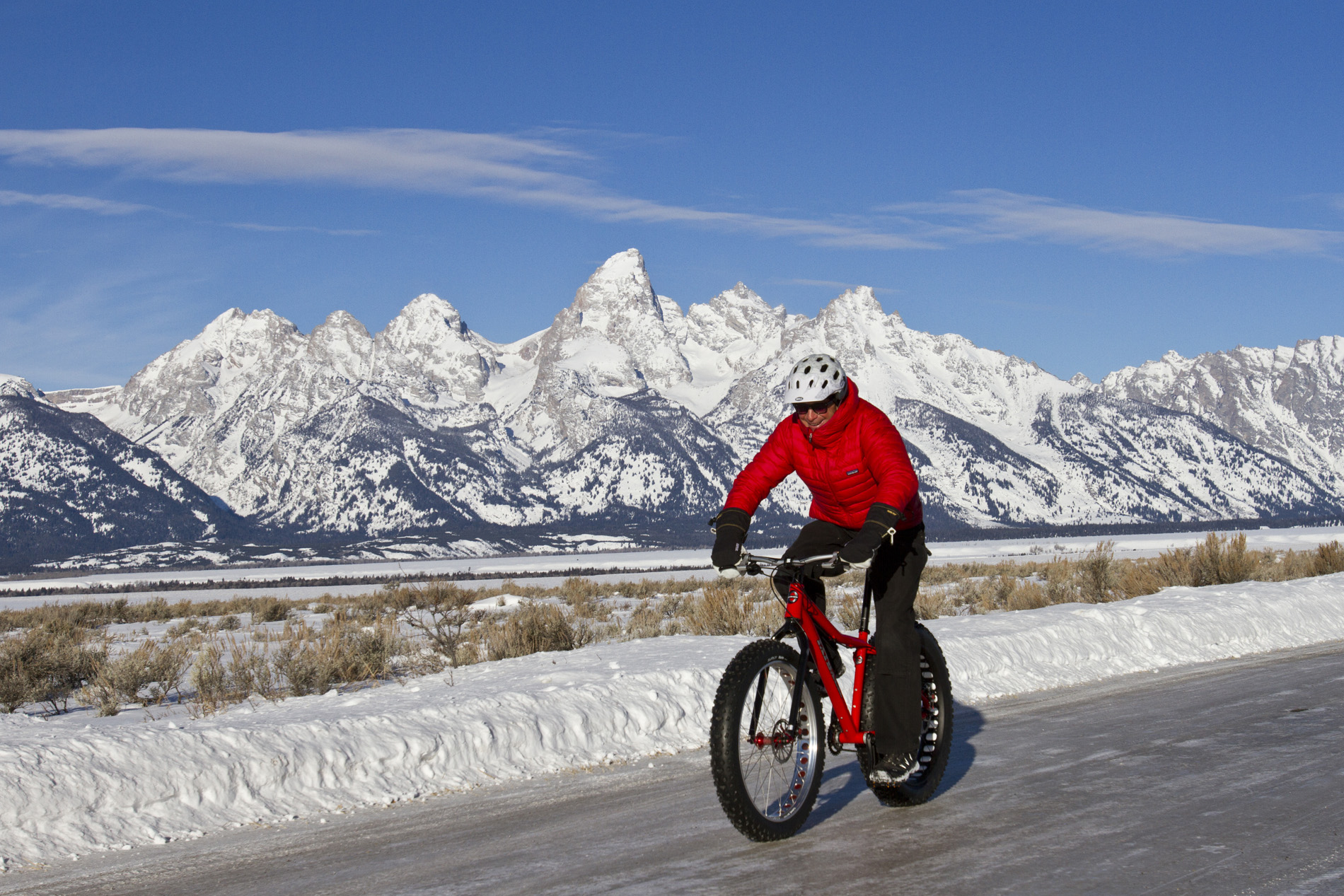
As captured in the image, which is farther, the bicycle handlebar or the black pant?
the black pant

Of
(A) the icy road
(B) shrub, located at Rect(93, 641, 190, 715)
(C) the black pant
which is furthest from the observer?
(B) shrub, located at Rect(93, 641, 190, 715)

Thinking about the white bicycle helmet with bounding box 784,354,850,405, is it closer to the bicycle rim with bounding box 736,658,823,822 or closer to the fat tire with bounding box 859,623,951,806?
the bicycle rim with bounding box 736,658,823,822

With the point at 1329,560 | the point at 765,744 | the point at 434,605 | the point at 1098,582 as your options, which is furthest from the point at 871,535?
the point at 434,605

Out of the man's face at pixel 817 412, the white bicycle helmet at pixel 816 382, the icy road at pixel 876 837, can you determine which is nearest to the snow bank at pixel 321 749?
the icy road at pixel 876 837

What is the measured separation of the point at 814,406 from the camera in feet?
20.6

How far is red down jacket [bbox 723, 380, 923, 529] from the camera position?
20.7ft

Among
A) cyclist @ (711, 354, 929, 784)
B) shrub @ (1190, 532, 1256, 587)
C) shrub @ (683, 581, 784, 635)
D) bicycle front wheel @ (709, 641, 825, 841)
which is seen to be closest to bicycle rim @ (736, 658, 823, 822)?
bicycle front wheel @ (709, 641, 825, 841)

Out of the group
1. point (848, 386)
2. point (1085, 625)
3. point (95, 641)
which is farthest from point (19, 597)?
point (848, 386)

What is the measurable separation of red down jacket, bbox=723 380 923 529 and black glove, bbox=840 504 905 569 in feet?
0.71

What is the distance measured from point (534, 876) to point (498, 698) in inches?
158

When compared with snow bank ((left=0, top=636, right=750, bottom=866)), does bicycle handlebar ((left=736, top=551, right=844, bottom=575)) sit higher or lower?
higher

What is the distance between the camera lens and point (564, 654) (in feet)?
43.0

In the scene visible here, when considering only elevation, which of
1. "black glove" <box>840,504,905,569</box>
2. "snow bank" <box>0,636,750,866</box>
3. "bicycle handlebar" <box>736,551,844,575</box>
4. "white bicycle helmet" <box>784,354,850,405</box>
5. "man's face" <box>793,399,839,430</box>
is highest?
"white bicycle helmet" <box>784,354,850,405</box>

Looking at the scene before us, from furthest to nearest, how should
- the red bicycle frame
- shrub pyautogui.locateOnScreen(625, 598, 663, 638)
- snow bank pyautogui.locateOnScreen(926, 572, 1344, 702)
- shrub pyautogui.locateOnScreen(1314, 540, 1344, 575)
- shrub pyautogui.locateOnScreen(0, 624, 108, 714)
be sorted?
shrub pyautogui.locateOnScreen(1314, 540, 1344, 575) < shrub pyautogui.locateOnScreen(625, 598, 663, 638) < snow bank pyautogui.locateOnScreen(926, 572, 1344, 702) < shrub pyautogui.locateOnScreen(0, 624, 108, 714) < the red bicycle frame
